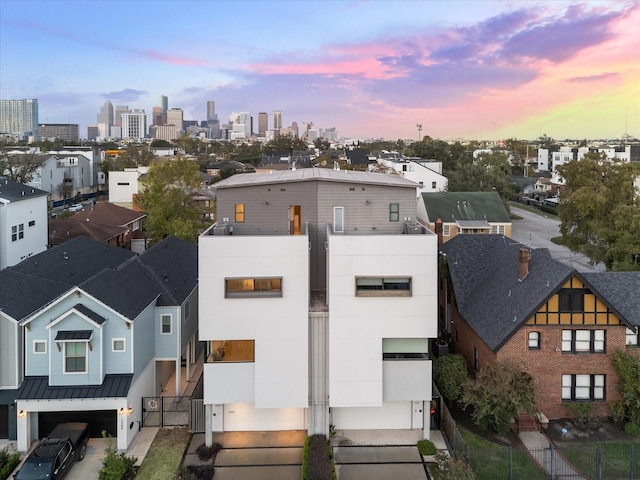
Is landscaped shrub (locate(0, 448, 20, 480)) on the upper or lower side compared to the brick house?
lower

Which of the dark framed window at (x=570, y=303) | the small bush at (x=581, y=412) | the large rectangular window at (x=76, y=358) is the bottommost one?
the small bush at (x=581, y=412)

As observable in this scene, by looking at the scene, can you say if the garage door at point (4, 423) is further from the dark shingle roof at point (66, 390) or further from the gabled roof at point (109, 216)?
the gabled roof at point (109, 216)

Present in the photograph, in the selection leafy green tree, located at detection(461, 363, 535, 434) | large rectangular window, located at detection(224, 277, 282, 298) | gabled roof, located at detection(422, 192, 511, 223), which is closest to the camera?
large rectangular window, located at detection(224, 277, 282, 298)

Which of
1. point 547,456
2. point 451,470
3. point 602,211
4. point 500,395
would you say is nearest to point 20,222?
point 500,395

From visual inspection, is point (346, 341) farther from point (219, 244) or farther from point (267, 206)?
point (267, 206)

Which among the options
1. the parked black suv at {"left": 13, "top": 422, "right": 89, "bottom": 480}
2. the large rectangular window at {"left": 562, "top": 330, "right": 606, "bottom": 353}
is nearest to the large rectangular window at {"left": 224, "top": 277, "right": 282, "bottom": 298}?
the parked black suv at {"left": 13, "top": 422, "right": 89, "bottom": 480}

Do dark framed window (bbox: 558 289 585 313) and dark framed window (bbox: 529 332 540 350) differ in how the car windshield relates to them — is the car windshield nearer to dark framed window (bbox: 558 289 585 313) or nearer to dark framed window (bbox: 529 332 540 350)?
dark framed window (bbox: 529 332 540 350)

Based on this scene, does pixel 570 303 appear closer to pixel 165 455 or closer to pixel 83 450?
pixel 165 455

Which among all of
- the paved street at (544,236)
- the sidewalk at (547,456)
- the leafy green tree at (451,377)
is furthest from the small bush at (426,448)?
the paved street at (544,236)
